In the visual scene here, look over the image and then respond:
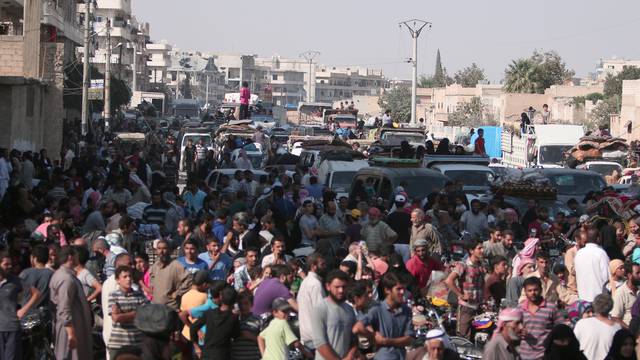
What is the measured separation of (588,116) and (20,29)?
4266 cm

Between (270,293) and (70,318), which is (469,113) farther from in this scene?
(70,318)

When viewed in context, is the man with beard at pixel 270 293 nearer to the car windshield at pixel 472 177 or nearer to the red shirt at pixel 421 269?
the red shirt at pixel 421 269

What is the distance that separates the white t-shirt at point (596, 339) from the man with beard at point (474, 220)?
876cm

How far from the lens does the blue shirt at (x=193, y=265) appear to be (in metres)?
13.2

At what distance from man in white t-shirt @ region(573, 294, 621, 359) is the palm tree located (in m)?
90.2

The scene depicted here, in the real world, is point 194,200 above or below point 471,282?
above

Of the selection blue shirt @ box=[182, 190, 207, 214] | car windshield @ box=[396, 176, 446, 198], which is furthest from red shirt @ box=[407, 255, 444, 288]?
car windshield @ box=[396, 176, 446, 198]

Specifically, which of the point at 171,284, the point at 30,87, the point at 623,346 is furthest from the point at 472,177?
the point at 623,346

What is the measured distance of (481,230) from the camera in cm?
2000

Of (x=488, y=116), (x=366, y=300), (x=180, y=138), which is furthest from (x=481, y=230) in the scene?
(x=488, y=116)

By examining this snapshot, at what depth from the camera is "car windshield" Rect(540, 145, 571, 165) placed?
39531 millimetres

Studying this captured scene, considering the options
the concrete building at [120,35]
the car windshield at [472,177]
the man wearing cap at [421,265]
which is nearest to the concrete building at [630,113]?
the car windshield at [472,177]

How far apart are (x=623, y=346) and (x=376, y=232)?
705cm

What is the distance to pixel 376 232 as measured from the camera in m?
17.7
